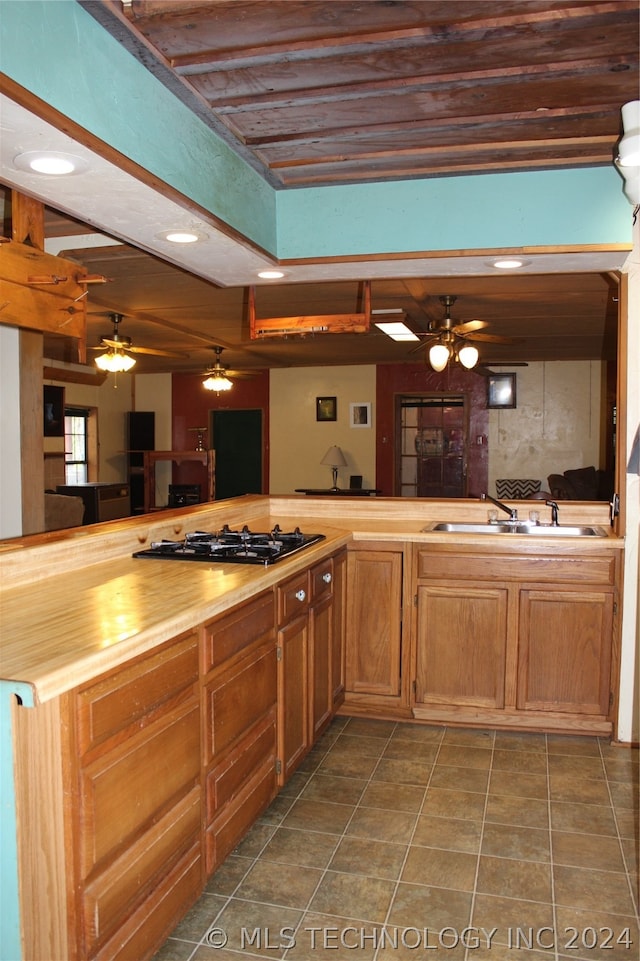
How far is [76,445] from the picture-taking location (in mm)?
9852

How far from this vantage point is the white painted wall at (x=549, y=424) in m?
9.32

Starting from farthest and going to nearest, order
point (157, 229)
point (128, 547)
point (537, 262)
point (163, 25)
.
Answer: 1. point (537, 262)
2. point (128, 547)
3. point (157, 229)
4. point (163, 25)

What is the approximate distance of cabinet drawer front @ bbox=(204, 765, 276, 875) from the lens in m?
2.09

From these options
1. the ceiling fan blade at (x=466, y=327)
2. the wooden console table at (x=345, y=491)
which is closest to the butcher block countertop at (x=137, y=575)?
the ceiling fan blade at (x=466, y=327)

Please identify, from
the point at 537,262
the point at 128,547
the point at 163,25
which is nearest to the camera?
the point at 163,25

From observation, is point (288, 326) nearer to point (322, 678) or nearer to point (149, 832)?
point (322, 678)

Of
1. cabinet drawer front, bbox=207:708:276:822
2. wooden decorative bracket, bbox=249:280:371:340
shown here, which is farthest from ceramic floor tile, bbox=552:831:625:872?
wooden decorative bracket, bbox=249:280:371:340

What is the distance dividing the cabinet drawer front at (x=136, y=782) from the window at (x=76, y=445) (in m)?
8.15

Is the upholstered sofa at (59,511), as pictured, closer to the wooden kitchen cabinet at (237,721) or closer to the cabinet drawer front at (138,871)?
the wooden kitchen cabinet at (237,721)

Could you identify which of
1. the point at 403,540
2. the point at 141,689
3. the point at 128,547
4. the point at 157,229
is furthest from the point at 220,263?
the point at 141,689

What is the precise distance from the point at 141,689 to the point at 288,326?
213 cm

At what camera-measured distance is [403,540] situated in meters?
3.48

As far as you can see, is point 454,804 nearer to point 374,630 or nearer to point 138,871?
point 374,630

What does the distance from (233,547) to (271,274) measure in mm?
1335
